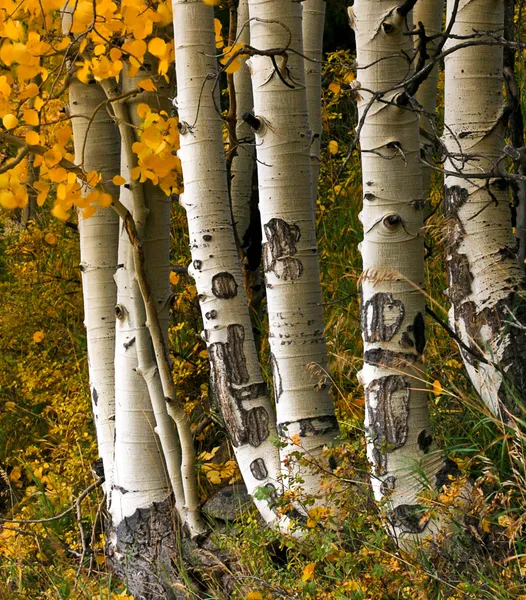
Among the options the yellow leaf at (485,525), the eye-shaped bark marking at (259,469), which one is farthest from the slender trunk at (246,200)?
the yellow leaf at (485,525)

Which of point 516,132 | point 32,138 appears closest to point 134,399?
point 32,138

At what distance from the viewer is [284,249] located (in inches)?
111

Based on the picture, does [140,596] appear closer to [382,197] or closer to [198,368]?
[198,368]

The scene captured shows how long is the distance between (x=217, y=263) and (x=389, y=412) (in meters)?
0.89

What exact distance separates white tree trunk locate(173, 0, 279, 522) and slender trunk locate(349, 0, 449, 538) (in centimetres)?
57

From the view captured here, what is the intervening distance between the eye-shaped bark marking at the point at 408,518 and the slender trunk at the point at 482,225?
51 centimetres

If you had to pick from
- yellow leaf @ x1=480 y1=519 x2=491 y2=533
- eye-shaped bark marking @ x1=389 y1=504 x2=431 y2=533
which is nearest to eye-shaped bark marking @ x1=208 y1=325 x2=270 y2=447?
eye-shaped bark marking @ x1=389 y1=504 x2=431 y2=533

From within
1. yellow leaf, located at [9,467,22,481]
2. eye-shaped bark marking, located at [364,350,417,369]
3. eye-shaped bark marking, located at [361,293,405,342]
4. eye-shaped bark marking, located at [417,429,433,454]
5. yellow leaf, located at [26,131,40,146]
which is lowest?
yellow leaf, located at [9,467,22,481]

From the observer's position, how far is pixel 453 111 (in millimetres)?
2906

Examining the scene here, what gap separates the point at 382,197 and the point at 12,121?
1.33 metres

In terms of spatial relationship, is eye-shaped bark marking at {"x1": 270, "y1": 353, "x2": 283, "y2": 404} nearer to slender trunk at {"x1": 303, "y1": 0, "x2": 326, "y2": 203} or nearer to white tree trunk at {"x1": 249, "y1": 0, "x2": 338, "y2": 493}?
white tree trunk at {"x1": 249, "y1": 0, "x2": 338, "y2": 493}

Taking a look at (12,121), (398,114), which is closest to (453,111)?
(398,114)

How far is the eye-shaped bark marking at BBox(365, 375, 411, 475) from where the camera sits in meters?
2.55

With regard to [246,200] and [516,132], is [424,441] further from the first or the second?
[246,200]
